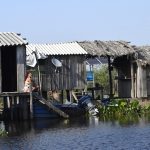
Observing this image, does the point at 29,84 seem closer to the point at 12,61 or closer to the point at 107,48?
the point at 12,61

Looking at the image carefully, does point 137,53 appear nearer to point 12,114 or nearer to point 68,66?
point 68,66

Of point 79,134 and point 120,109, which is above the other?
point 120,109

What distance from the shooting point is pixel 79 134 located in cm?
2614

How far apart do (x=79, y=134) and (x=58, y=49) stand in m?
11.4

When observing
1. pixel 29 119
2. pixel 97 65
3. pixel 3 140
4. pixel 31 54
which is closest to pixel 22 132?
pixel 3 140

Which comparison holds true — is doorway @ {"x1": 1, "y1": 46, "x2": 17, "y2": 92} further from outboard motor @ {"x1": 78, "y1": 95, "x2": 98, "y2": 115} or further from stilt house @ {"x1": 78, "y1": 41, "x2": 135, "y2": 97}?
stilt house @ {"x1": 78, "y1": 41, "x2": 135, "y2": 97}

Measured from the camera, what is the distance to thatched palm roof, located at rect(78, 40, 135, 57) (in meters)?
36.7

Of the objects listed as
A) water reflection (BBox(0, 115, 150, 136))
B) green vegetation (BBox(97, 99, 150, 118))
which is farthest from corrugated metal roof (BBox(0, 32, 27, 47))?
green vegetation (BBox(97, 99, 150, 118))

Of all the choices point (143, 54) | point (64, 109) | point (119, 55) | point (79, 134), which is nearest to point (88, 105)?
point (64, 109)

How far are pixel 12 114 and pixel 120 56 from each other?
8.66 m

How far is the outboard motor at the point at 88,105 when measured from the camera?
3431 cm

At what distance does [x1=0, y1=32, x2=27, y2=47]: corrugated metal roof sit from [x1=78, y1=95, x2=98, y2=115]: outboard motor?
5.03 metres

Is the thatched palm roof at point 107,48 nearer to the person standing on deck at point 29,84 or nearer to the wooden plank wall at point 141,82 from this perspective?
the wooden plank wall at point 141,82

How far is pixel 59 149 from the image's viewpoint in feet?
72.4
